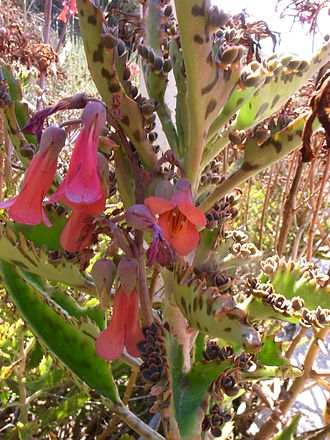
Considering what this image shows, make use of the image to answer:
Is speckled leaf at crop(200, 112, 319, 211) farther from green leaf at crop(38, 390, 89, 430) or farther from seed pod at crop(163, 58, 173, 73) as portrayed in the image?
green leaf at crop(38, 390, 89, 430)

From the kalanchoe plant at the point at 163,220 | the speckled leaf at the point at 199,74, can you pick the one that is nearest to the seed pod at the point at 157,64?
the kalanchoe plant at the point at 163,220

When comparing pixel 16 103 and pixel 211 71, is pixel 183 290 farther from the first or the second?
pixel 16 103

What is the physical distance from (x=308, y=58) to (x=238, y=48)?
20cm

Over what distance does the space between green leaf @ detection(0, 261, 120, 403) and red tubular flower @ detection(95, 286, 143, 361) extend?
0.17 m

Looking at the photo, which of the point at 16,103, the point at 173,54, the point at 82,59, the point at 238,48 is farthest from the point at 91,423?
the point at 82,59

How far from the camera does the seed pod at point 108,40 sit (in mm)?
566

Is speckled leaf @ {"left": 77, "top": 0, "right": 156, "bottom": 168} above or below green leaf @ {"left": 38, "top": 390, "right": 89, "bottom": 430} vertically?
above

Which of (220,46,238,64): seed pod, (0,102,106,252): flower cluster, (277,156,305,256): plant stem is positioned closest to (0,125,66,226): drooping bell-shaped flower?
(0,102,106,252): flower cluster

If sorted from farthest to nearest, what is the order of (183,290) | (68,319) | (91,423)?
(91,423), (68,319), (183,290)

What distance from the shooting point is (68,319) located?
0.77 metres

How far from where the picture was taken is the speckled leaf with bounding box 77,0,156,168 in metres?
0.58

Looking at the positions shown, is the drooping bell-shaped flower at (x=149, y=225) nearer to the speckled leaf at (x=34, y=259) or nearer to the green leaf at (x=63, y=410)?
the speckled leaf at (x=34, y=259)

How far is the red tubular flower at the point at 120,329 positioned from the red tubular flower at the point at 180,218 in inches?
3.4

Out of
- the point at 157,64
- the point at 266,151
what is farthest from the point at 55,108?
the point at 266,151
